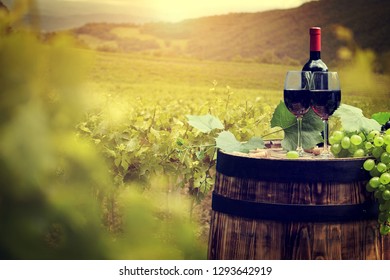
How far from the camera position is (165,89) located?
595 cm

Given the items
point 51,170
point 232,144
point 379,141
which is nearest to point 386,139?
point 379,141

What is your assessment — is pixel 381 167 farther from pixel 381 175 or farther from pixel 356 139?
pixel 356 139

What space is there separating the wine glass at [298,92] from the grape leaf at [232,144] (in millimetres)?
179

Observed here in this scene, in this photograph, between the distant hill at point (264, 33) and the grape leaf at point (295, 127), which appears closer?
the grape leaf at point (295, 127)

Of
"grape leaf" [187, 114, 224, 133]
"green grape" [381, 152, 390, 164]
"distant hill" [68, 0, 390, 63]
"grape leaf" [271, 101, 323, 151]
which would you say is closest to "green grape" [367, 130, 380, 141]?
"green grape" [381, 152, 390, 164]

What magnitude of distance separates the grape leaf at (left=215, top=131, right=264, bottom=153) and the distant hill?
11.8 feet

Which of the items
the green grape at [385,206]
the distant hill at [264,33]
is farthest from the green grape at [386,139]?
the distant hill at [264,33]

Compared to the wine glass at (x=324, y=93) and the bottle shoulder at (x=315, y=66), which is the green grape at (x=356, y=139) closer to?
the wine glass at (x=324, y=93)

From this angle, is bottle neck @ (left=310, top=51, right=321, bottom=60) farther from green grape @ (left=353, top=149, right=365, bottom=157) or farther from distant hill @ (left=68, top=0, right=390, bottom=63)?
distant hill @ (left=68, top=0, right=390, bottom=63)

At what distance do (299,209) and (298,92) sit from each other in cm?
54

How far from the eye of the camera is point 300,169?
107 inches

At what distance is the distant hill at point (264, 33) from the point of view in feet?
21.9

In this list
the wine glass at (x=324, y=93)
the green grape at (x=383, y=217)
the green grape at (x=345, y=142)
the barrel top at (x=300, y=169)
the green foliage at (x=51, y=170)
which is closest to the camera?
the barrel top at (x=300, y=169)
